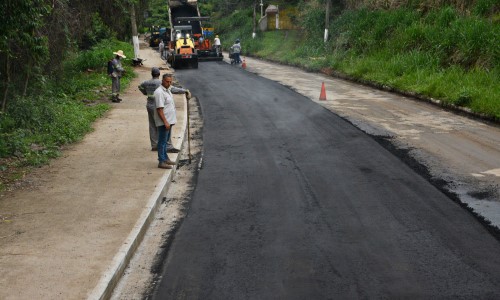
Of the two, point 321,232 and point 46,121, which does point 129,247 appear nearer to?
point 321,232

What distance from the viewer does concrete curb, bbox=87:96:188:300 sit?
20.2 feet

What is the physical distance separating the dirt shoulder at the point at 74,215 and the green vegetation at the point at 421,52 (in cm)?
1045

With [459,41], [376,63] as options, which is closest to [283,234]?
[459,41]

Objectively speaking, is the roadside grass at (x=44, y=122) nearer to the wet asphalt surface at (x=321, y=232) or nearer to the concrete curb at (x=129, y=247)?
the concrete curb at (x=129, y=247)

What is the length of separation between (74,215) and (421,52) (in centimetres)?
2058

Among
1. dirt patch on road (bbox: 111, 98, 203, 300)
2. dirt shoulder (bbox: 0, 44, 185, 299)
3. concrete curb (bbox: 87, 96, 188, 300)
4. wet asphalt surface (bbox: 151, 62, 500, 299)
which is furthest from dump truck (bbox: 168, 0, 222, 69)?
concrete curb (bbox: 87, 96, 188, 300)

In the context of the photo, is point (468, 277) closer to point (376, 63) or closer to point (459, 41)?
point (459, 41)

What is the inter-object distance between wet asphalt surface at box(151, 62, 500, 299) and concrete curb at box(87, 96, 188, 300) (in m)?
0.48

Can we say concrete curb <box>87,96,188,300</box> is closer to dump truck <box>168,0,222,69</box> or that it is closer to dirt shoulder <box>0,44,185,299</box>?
dirt shoulder <box>0,44,185,299</box>

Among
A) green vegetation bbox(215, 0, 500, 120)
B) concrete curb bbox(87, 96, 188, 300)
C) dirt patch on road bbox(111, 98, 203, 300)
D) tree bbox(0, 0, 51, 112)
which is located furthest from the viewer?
green vegetation bbox(215, 0, 500, 120)

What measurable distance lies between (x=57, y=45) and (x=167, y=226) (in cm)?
1260

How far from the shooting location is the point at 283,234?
797cm

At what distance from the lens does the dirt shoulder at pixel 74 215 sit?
20.9 feet

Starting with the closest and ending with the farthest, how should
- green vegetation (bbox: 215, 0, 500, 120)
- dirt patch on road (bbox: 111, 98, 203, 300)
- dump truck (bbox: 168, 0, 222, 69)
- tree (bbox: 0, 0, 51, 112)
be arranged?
dirt patch on road (bbox: 111, 98, 203, 300)
tree (bbox: 0, 0, 51, 112)
green vegetation (bbox: 215, 0, 500, 120)
dump truck (bbox: 168, 0, 222, 69)
